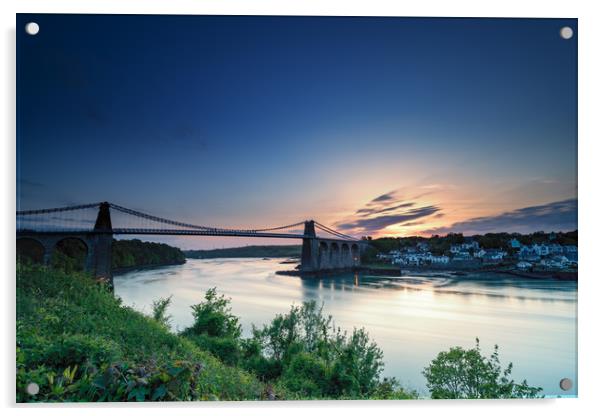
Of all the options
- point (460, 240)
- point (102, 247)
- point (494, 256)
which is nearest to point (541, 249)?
point (494, 256)

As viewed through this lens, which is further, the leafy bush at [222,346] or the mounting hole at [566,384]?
the leafy bush at [222,346]

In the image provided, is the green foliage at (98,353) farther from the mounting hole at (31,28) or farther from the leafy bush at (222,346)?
the mounting hole at (31,28)

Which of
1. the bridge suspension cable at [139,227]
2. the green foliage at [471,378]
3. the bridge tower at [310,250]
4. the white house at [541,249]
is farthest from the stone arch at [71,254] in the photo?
the white house at [541,249]

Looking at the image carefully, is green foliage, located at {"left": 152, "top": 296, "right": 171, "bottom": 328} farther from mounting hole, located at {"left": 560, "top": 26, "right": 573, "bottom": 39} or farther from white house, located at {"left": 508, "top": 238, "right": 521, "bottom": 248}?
mounting hole, located at {"left": 560, "top": 26, "right": 573, "bottom": 39}

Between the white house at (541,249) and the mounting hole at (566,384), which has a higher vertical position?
the white house at (541,249)

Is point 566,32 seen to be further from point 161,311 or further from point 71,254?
point 71,254
